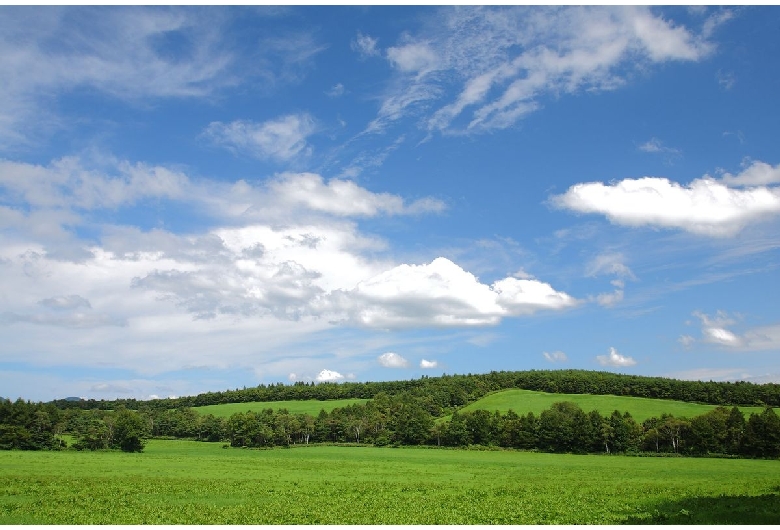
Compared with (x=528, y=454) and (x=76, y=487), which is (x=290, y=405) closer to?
(x=528, y=454)

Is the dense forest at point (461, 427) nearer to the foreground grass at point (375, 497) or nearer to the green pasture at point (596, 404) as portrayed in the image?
the green pasture at point (596, 404)

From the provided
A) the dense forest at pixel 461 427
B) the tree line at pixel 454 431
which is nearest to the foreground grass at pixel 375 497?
the tree line at pixel 454 431

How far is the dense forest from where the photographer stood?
101750mm

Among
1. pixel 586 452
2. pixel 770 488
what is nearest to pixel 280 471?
pixel 770 488

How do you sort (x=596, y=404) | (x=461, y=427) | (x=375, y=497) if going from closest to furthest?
(x=375, y=497) < (x=461, y=427) < (x=596, y=404)

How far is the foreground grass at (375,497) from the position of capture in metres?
30.4

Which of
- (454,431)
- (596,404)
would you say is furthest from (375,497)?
(596,404)

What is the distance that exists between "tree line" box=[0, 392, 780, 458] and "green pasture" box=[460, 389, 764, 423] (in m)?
17.4

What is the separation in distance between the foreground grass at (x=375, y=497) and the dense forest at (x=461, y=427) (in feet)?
137

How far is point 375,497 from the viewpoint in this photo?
39.9 m

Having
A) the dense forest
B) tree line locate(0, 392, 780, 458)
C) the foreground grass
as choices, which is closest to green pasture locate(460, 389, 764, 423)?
the dense forest

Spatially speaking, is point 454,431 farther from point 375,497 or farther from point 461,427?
point 375,497

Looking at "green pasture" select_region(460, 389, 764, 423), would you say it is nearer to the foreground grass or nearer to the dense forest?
the dense forest

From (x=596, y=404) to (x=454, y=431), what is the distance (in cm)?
6006
